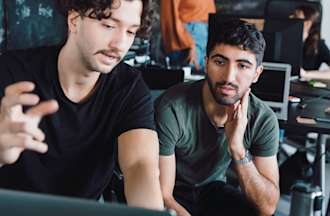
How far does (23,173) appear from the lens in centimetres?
148

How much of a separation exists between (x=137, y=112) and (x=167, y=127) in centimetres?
42

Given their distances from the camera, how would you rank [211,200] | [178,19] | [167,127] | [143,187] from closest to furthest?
[143,187] < [167,127] < [211,200] < [178,19]

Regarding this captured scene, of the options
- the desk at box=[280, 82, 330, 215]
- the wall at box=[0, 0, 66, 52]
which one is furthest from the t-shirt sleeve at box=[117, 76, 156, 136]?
the wall at box=[0, 0, 66, 52]

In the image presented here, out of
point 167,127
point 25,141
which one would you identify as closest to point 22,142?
point 25,141

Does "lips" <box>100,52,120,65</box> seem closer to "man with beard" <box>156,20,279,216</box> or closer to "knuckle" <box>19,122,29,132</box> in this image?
"knuckle" <box>19,122,29,132</box>

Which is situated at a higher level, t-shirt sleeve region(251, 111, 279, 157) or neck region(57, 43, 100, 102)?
neck region(57, 43, 100, 102)

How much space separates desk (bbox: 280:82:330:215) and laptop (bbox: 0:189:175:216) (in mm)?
1707

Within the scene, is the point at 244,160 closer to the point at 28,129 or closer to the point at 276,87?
the point at 276,87

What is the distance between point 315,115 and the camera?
2436mm

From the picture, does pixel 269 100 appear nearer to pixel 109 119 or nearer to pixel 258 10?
pixel 109 119

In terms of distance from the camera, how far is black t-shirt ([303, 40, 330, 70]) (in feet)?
12.5

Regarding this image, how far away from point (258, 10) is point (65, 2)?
385 cm

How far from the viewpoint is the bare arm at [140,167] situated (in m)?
1.33


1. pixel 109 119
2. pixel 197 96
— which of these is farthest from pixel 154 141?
pixel 197 96
